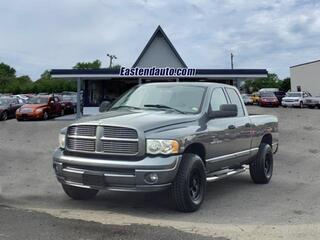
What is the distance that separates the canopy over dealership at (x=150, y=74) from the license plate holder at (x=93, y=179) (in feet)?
80.8

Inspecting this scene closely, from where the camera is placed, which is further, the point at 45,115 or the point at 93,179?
the point at 45,115

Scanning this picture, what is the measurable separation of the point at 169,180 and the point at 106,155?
0.96 meters

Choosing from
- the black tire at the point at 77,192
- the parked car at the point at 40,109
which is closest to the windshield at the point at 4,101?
the parked car at the point at 40,109

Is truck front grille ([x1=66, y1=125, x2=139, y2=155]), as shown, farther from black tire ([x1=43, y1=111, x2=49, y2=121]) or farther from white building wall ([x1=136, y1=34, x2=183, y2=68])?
white building wall ([x1=136, y1=34, x2=183, y2=68])

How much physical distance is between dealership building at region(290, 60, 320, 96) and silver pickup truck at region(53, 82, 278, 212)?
66605 millimetres

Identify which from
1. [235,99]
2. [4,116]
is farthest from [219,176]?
[4,116]

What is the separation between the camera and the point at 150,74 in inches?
1244

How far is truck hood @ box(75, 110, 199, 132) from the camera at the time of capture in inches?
278

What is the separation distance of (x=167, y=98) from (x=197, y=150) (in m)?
1.05

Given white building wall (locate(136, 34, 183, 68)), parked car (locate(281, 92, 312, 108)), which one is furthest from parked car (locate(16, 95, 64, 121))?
parked car (locate(281, 92, 312, 108))

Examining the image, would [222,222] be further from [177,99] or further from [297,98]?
[297,98]

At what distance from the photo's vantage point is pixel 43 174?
36.8 ft

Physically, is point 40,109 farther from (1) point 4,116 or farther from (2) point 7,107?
(2) point 7,107

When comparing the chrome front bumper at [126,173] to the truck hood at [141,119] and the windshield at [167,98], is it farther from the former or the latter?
the windshield at [167,98]
